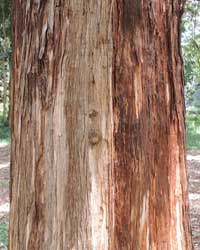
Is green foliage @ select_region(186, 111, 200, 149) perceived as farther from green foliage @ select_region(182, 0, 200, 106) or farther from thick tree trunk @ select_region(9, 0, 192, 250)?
thick tree trunk @ select_region(9, 0, 192, 250)

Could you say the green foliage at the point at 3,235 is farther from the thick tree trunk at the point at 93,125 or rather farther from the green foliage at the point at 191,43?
the green foliage at the point at 191,43

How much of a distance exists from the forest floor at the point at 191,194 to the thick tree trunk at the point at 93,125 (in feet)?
12.8

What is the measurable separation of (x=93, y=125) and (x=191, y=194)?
23.6ft

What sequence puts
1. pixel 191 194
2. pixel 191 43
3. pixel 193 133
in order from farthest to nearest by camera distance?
Answer: pixel 193 133 < pixel 191 43 < pixel 191 194

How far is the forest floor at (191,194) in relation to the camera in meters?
Answer: 6.09

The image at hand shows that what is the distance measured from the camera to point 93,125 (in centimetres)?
169

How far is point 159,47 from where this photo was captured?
5.77 ft

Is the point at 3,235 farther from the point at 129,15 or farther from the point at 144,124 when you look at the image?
the point at 129,15

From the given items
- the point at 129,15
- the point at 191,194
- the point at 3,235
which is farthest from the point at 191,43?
the point at 129,15

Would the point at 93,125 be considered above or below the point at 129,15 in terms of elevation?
below

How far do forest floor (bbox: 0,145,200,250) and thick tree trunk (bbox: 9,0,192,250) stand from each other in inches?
153

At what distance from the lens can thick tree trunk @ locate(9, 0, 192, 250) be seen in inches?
66.2

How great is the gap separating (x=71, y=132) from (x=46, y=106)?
0.41ft

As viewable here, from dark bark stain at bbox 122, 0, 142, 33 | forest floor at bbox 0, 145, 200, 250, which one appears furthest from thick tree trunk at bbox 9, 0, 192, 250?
forest floor at bbox 0, 145, 200, 250
